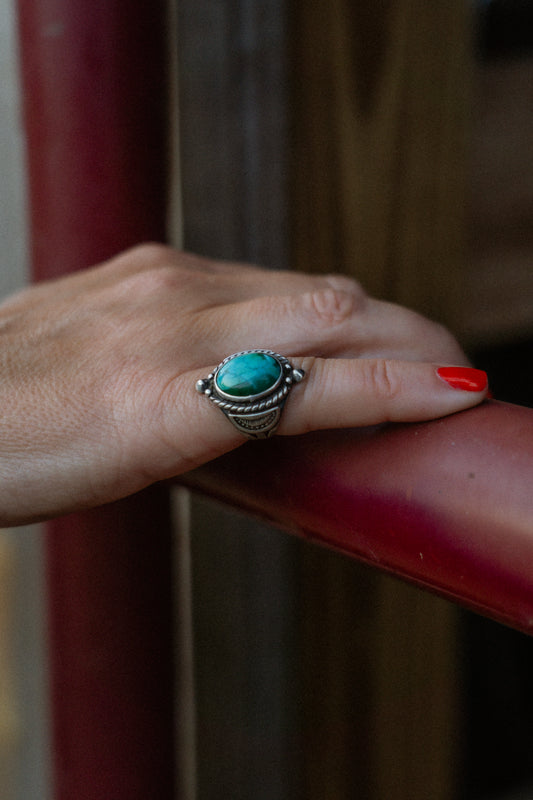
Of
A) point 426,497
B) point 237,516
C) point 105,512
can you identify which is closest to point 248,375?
point 426,497

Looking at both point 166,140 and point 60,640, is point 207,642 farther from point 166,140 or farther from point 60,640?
point 166,140

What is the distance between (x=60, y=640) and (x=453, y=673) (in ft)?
2.34

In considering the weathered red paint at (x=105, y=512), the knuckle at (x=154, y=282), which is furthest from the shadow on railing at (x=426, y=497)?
the weathered red paint at (x=105, y=512)

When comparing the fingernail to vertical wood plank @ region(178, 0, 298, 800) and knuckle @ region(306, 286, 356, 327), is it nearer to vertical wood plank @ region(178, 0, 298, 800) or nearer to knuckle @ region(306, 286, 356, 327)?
knuckle @ region(306, 286, 356, 327)

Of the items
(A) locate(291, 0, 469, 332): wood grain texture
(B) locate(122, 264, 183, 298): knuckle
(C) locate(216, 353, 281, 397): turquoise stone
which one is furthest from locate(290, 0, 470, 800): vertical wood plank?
(C) locate(216, 353, 281, 397): turquoise stone

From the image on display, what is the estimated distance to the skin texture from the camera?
1.29 feet

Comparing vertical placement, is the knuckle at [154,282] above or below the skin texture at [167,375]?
above

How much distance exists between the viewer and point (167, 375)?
0.44 m

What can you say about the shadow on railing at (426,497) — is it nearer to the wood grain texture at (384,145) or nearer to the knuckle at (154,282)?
the knuckle at (154,282)

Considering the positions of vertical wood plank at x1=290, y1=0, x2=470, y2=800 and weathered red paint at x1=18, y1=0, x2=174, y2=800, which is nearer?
weathered red paint at x1=18, y1=0, x2=174, y2=800

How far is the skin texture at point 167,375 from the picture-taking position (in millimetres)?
392

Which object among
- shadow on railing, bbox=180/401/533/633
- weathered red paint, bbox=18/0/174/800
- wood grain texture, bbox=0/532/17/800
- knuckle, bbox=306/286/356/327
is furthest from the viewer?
wood grain texture, bbox=0/532/17/800

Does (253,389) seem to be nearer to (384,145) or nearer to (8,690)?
(384,145)

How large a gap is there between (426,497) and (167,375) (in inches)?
6.7
